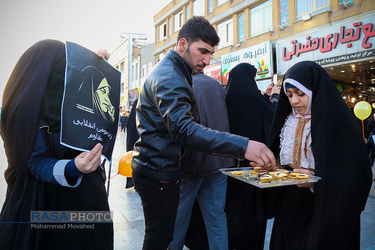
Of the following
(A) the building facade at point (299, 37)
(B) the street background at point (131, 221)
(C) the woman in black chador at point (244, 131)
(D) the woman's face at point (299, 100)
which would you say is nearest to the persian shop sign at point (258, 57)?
(A) the building facade at point (299, 37)

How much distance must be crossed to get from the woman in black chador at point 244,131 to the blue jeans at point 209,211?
0.23 m

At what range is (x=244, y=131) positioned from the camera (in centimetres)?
269

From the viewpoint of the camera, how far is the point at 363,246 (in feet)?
8.97

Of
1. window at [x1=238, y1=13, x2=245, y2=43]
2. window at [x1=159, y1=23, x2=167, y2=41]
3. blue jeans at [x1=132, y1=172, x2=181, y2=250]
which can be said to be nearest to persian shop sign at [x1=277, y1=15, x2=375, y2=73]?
window at [x1=238, y1=13, x2=245, y2=43]

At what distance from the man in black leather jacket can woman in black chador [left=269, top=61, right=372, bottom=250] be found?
1.75 feet

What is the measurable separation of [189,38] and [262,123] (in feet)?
4.29

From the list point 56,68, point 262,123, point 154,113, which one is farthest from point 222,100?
point 56,68

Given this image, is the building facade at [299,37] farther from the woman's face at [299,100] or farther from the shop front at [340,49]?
the woman's face at [299,100]

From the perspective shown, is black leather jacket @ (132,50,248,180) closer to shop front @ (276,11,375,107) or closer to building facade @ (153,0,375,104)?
building facade @ (153,0,375,104)

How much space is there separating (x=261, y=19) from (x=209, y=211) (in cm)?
1500

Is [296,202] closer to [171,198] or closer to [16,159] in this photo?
[171,198]

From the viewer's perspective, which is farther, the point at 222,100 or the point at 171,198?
the point at 222,100

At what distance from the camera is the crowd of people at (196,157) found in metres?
1.13

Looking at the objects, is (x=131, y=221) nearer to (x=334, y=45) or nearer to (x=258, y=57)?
(x=334, y=45)
